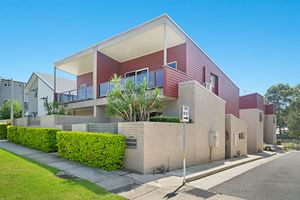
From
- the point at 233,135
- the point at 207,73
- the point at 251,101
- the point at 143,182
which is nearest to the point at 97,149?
the point at 143,182

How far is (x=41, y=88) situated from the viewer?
26438 millimetres

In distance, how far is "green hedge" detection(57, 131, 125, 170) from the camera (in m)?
8.40

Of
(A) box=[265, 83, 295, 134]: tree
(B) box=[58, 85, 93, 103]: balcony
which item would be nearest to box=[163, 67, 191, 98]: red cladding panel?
(B) box=[58, 85, 93, 103]: balcony

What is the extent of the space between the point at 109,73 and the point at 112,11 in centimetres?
573

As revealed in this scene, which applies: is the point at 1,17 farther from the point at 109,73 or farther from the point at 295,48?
the point at 295,48

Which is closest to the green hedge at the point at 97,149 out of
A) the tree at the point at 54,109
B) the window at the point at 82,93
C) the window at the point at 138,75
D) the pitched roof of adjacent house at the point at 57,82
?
the window at the point at 138,75

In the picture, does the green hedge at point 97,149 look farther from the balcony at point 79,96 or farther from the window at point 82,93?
the window at point 82,93

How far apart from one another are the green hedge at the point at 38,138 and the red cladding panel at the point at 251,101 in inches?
844

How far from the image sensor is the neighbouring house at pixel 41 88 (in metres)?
25.3

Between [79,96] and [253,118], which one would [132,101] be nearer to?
[79,96]

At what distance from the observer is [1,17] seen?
39.7 feet

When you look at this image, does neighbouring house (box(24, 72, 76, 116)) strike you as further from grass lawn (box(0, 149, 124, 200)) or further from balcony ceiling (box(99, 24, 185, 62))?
grass lawn (box(0, 149, 124, 200))

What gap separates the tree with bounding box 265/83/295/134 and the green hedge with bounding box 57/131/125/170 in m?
54.3

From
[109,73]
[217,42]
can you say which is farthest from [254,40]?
[109,73]
